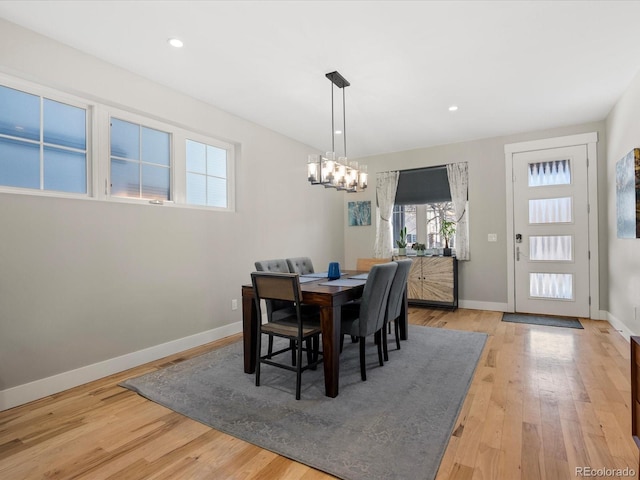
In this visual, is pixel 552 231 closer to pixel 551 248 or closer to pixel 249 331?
pixel 551 248

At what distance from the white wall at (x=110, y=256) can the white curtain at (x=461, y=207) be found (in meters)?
3.01

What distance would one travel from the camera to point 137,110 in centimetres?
312

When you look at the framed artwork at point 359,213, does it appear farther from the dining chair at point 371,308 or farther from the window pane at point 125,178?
the window pane at point 125,178

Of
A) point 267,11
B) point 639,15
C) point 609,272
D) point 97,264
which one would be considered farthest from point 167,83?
point 609,272

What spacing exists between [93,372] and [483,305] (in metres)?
5.02

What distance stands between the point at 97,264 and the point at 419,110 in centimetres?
372

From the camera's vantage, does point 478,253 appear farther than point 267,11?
Yes

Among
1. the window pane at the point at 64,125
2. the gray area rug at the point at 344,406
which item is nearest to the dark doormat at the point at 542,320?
the gray area rug at the point at 344,406

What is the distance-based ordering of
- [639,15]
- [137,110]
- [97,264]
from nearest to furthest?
[639,15] → [97,264] → [137,110]

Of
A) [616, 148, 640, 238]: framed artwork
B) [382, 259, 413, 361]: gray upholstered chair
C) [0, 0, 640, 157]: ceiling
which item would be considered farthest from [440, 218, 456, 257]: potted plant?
[382, 259, 413, 361]: gray upholstered chair

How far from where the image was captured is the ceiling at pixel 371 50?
7.41ft

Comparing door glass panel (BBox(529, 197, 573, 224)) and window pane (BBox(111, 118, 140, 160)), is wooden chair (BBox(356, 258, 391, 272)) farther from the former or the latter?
window pane (BBox(111, 118, 140, 160))

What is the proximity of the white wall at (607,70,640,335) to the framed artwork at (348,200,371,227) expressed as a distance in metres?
3.41

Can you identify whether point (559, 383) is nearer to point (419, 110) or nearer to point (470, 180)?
point (419, 110)
